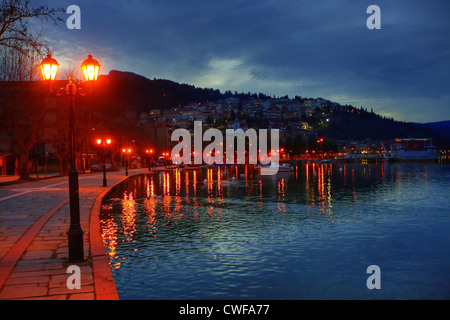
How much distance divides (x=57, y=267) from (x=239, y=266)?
12.4ft

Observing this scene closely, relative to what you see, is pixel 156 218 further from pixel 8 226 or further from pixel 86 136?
pixel 86 136

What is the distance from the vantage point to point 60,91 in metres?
11.2

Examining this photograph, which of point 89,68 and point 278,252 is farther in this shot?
point 278,252

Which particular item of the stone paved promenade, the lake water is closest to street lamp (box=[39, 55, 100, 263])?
the stone paved promenade
